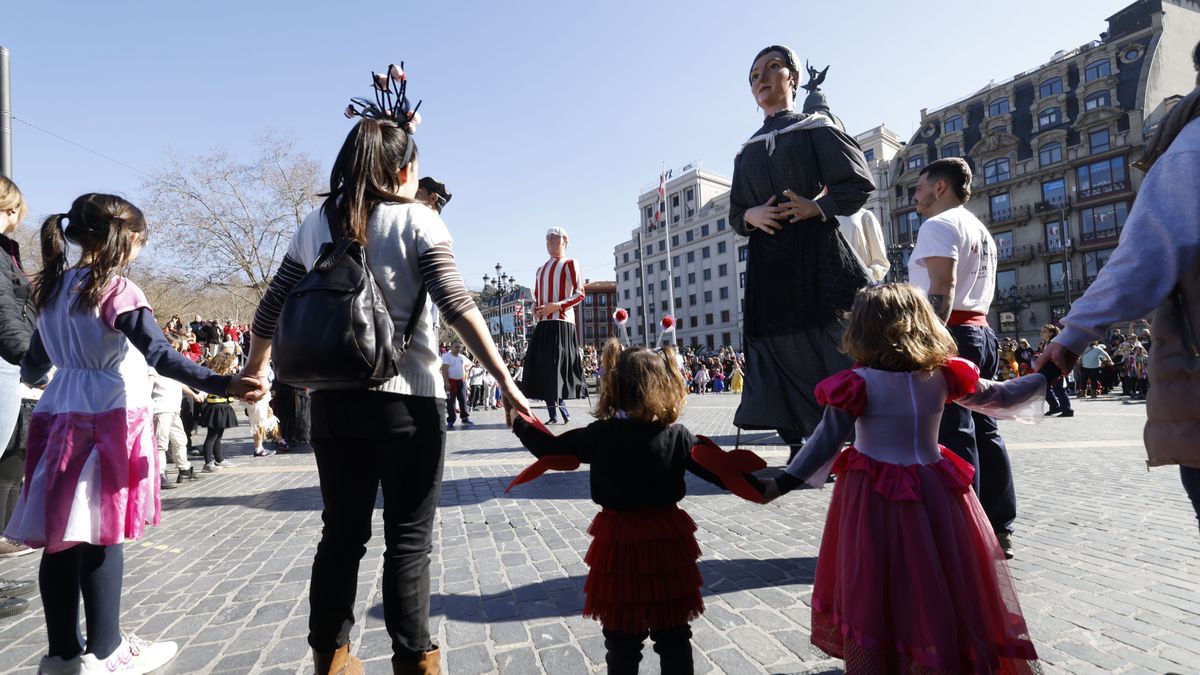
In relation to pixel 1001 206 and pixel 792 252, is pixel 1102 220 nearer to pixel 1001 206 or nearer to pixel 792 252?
pixel 1001 206

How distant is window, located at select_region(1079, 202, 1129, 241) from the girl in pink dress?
53023 mm

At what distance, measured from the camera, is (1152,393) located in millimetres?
1731

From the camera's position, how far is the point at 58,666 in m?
2.30

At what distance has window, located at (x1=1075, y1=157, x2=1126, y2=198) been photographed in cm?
4194

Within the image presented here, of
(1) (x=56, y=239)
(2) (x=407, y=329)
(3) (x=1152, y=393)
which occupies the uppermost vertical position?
(1) (x=56, y=239)

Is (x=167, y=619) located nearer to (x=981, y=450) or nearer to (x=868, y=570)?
(x=868, y=570)

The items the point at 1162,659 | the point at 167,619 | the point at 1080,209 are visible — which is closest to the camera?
the point at 1162,659

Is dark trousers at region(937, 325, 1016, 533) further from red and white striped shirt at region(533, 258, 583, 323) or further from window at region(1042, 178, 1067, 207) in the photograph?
window at region(1042, 178, 1067, 207)

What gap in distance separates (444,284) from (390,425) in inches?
19.6

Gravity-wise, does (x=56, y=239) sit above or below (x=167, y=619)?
above

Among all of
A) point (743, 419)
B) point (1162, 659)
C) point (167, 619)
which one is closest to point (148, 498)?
point (167, 619)

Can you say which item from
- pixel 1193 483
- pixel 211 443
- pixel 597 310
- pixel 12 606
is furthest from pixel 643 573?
pixel 597 310

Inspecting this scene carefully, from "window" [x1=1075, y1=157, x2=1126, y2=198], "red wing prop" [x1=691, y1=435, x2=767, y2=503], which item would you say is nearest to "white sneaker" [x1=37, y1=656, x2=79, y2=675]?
"red wing prop" [x1=691, y1=435, x2=767, y2=503]

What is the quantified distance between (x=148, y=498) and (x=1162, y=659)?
154 inches
